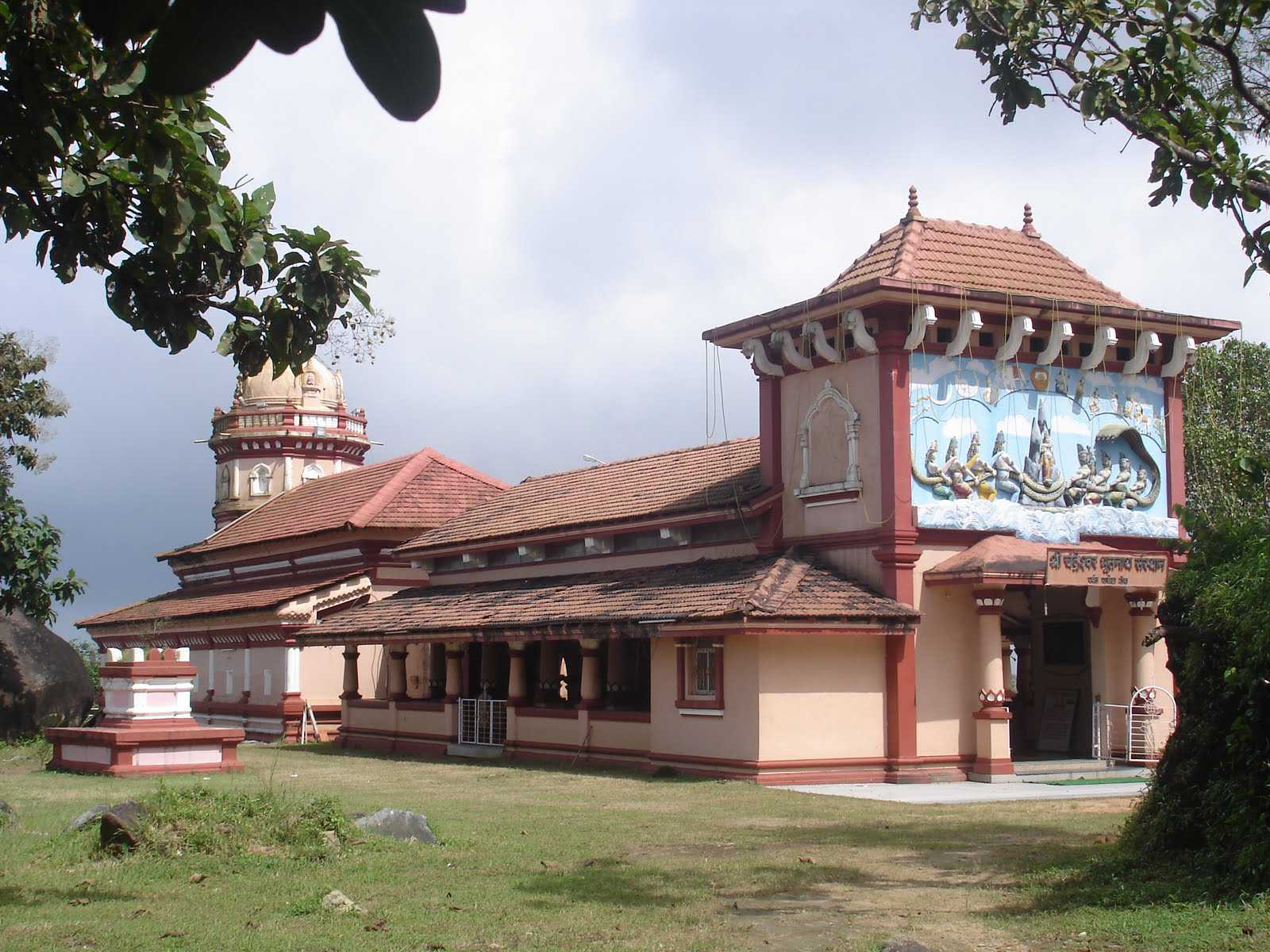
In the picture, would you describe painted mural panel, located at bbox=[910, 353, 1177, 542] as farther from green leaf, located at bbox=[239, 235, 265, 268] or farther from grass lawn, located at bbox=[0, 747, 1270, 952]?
green leaf, located at bbox=[239, 235, 265, 268]

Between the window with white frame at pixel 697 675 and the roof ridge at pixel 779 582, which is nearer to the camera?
the roof ridge at pixel 779 582

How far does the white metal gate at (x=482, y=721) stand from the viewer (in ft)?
80.4

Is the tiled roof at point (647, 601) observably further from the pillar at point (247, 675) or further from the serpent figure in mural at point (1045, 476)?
the pillar at point (247, 675)

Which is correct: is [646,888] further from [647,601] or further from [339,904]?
[647,601]

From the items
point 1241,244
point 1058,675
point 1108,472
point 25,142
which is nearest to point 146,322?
point 25,142

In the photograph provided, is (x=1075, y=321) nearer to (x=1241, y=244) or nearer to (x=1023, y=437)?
(x=1023, y=437)

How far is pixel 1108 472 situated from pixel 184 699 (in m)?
13.8

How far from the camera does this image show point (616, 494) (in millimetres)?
25875

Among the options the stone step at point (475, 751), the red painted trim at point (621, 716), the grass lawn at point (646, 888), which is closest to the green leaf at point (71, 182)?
the grass lawn at point (646, 888)

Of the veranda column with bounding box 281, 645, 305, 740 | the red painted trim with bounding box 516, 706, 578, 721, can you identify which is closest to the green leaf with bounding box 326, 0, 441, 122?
the red painted trim with bounding box 516, 706, 578, 721

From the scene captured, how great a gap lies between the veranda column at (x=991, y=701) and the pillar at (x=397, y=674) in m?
11.9

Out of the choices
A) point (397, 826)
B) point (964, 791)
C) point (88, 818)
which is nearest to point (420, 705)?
point (964, 791)

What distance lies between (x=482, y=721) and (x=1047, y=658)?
31.1 feet

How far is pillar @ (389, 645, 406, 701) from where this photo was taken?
89.7 feet
